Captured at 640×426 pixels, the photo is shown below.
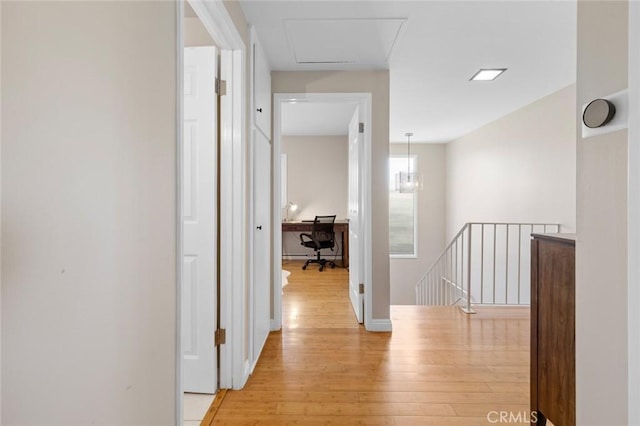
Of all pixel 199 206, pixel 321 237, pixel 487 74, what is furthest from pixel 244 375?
pixel 321 237

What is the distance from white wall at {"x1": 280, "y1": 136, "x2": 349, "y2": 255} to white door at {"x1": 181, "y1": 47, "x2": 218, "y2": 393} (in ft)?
14.3

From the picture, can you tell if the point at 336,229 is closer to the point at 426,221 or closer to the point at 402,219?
the point at 402,219

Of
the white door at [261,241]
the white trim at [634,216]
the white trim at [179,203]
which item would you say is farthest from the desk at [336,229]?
the white trim at [634,216]

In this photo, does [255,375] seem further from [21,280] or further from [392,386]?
[21,280]

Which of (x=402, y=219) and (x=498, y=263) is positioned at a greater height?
(x=402, y=219)

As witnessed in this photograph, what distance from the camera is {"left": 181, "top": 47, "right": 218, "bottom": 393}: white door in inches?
70.2

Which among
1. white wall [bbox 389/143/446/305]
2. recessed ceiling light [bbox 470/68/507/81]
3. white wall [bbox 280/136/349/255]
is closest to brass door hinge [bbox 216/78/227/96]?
recessed ceiling light [bbox 470/68/507/81]

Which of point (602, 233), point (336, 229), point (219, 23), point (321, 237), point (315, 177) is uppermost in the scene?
point (219, 23)

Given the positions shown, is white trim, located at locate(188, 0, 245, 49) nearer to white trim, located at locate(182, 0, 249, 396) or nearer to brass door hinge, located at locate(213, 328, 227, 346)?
white trim, located at locate(182, 0, 249, 396)

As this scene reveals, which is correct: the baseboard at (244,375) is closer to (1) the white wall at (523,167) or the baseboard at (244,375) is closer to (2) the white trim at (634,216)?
(2) the white trim at (634,216)

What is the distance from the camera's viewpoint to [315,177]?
6.18 m

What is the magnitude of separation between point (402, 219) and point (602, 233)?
6.12 meters

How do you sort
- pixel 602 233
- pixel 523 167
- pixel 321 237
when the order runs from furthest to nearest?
pixel 321 237
pixel 523 167
pixel 602 233

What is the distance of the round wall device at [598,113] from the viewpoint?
76 cm
